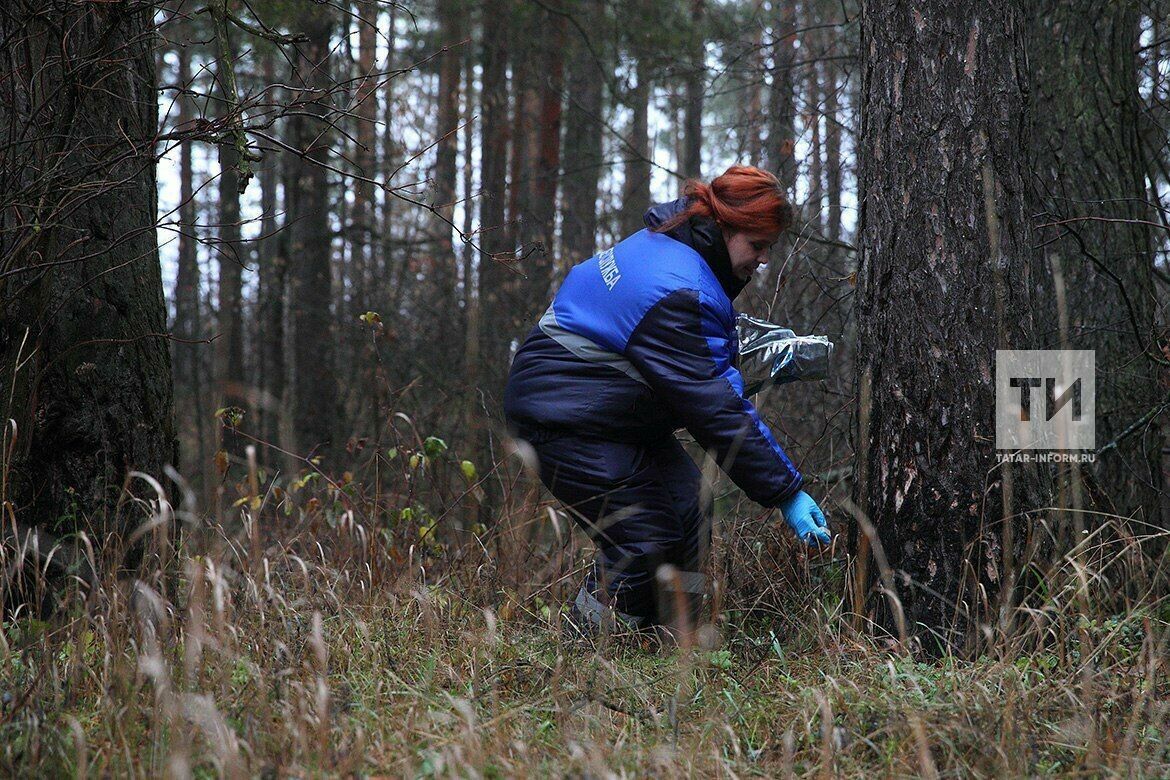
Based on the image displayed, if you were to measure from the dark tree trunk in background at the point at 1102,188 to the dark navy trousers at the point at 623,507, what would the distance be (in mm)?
2023

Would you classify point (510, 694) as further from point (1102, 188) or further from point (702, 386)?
Result: point (1102, 188)

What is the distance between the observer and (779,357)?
11.7 ft

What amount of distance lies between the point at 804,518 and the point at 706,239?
0.98 m

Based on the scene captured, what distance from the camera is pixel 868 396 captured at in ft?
10.0

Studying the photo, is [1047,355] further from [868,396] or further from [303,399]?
[303,399]

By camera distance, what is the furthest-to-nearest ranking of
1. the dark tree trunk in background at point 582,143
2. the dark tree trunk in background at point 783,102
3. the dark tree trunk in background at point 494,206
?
the dark tree trunk in background at point 582,143
the dark tree trunk in background at point 494,206
the dark tree trunk in background at point 783,102

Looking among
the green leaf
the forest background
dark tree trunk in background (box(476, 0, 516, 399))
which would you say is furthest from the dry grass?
dark tree trunk in background (box(476, 0, 516, 399))

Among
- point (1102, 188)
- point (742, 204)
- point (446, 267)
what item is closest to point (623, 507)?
point (742, 204)

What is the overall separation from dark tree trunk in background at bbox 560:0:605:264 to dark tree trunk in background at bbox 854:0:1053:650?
6730 millimetres

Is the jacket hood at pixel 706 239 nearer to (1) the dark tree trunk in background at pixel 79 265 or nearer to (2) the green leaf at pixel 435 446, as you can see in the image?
(2) the green leaf at pixel 435 446

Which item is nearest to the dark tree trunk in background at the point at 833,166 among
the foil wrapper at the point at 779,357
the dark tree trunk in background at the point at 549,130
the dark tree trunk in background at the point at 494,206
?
the dark tree trunk in background at the point at 494,206

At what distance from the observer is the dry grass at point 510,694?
2.07 metres

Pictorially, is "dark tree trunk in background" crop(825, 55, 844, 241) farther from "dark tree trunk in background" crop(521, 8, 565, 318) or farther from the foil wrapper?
"dark tree trunk in background" crop(521, 8, 565, 318)

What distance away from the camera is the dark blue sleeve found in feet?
10.2
